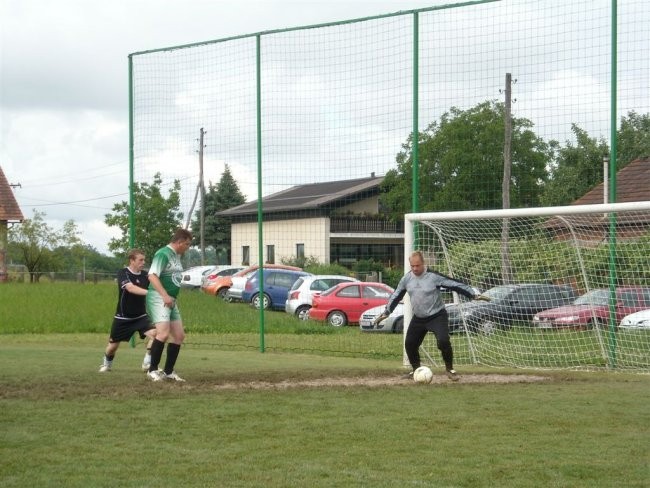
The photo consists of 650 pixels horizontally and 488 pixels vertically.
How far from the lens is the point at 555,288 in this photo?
15.4m

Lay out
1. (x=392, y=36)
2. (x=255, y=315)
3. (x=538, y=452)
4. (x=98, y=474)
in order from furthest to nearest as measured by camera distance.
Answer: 1. (x=255, y=315)
2. (x=392, y=36)
3. (x=538, y=452)
4. (x=98, y=474)

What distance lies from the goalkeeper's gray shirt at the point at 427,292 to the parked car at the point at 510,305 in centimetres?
166

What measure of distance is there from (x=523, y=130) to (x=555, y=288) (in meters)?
2.66

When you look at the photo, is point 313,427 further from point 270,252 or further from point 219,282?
point 219,282

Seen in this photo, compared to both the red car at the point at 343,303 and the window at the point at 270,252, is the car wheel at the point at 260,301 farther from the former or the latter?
the red car at the point at 343,303

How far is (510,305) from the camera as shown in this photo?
50.9 feet

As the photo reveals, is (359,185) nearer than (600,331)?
No

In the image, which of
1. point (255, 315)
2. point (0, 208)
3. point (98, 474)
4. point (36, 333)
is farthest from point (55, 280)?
point (98, 474)

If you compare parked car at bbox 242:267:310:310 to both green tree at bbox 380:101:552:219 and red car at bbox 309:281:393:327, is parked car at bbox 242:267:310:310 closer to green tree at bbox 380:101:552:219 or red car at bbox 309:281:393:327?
red car at bbox 309:281:393:327

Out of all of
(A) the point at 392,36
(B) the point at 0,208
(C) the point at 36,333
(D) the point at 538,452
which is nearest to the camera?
(D) the point at 538,452

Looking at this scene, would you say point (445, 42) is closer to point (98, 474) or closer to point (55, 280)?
point (98, 474)

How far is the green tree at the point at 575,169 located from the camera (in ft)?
51.5

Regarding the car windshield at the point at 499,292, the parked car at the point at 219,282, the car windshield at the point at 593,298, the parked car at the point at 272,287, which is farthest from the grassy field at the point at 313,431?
the parked car at the point at 219,282

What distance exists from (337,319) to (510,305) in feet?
30.2
